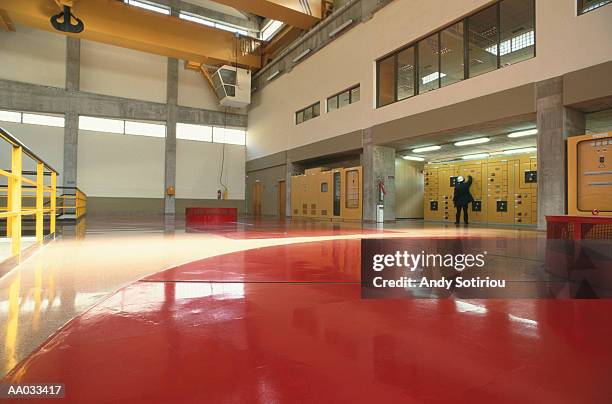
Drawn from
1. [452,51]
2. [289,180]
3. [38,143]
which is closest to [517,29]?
[452,51]

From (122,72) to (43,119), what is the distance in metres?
4.88

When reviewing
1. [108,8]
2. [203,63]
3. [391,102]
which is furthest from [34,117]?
[391,102]

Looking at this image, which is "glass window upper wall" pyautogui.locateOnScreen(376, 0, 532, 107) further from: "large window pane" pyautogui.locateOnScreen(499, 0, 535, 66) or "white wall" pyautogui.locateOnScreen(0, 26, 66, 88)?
"white wall" pyautogui.locateOnScreen(0, 26, 66, 88)

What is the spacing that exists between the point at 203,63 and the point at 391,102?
12668mm

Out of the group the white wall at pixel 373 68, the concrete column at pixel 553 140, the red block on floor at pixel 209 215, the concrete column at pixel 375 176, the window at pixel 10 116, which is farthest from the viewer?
the window at pixel 10 116

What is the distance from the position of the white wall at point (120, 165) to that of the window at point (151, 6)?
22.6ft

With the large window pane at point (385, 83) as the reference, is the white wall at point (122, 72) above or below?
above

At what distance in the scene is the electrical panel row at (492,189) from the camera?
1352 cm

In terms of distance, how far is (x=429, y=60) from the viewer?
1388 centimetres

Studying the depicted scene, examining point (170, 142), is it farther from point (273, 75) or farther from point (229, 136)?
point (273, 75)

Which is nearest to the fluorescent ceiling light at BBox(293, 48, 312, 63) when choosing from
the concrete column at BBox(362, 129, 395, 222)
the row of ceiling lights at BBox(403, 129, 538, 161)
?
the concrete column at BBox(362, 129, 395, 222)

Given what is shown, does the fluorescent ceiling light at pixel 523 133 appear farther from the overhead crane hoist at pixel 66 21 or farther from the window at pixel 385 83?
the overhead crane hoist at pixel 66 21

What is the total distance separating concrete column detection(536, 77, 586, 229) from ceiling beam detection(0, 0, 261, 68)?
53.2 feet

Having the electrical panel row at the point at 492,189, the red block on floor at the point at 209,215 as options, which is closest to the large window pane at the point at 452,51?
the electrical panel row at the point at 492,189
